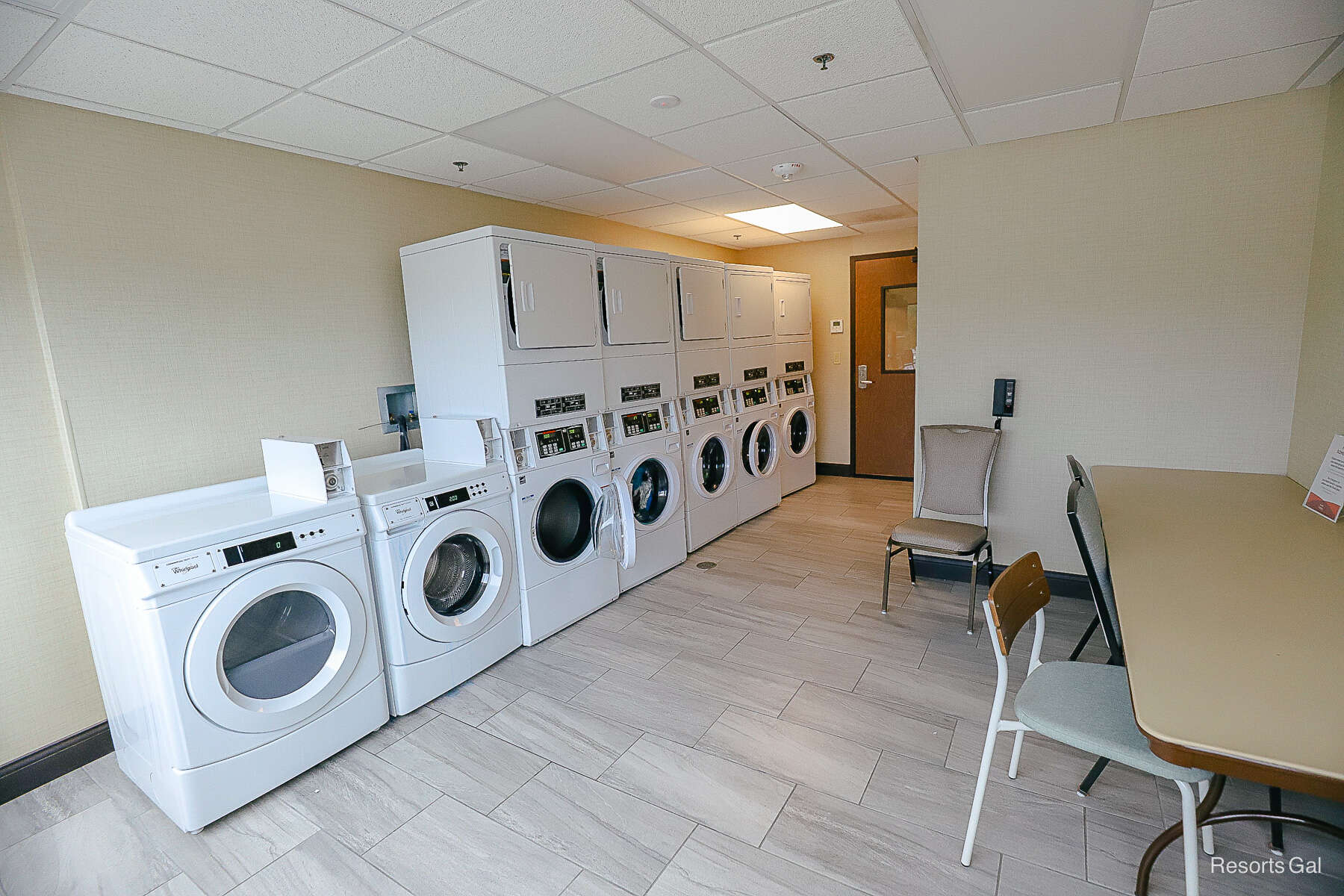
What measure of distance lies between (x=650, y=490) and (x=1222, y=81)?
3317mm

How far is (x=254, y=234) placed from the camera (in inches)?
111

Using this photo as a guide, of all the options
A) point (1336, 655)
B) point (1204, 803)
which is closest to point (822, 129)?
point (1336, 655)

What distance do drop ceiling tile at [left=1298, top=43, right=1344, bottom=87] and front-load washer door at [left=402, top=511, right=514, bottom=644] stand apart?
150 inches

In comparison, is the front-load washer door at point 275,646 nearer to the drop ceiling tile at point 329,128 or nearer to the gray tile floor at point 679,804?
the gray tile floor at point 679,804

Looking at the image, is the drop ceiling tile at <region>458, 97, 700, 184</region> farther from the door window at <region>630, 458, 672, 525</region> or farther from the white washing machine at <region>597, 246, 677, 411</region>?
the door window at <region>630, 458, 672, 525</region>

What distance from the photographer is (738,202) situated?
434 centimetres

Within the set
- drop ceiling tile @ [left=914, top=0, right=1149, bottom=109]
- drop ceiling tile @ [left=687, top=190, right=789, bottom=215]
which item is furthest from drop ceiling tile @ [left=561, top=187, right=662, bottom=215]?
drop ceiling tile @ [left=914, top=0, right=1149, bottom=109]

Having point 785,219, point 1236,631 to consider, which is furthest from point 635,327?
point 1236,631

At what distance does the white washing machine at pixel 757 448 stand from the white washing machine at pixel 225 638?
9.87 feet

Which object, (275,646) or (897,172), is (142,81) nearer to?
(275,646)

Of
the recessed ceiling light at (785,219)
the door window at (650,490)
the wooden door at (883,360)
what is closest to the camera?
the door window at (650,490)

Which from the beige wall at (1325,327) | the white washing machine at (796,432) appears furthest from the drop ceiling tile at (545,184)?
the beige wall at (1325,327)

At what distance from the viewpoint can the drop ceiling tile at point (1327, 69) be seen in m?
2.32

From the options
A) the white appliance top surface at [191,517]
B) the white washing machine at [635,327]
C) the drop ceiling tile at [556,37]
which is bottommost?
the white appliance top surface at [191,517]
